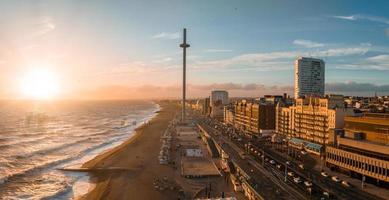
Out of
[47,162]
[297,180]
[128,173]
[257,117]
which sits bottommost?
[47,162]

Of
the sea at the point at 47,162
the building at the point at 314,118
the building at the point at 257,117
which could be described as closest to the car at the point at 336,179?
the building at the point at 314,118

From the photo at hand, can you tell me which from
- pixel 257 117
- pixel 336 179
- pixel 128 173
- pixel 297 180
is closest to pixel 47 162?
pixel 128 173

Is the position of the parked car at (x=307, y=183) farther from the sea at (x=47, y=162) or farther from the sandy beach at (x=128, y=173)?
the sea at (x=47, y=162)

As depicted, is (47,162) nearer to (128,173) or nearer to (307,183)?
(128,173)

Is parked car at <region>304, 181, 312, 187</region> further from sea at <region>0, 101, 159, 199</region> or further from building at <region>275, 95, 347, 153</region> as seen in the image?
→ sea at <region>0, 101, 159, 199</region>

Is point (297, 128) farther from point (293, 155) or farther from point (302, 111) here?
point (293, 155)

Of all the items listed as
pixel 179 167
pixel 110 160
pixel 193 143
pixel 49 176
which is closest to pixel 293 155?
pixel 179 167

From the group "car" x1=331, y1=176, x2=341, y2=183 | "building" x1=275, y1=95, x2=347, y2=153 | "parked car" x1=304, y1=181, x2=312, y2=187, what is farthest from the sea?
"building" x1=275, y1=95, x2=347, y2=153
